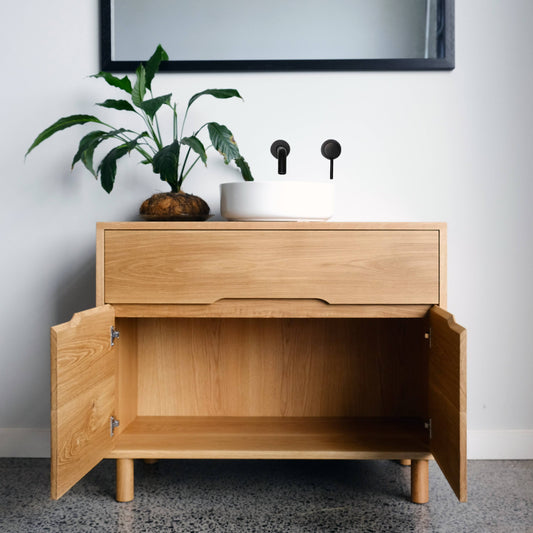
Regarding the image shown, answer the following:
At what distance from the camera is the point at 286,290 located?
1139 mm

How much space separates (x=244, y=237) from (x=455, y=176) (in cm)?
69

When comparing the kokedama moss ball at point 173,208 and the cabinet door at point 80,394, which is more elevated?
the kokedama moss ball at point 173,208

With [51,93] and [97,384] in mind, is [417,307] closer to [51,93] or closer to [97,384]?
[97,384]

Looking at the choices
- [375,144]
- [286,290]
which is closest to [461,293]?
[375,144]

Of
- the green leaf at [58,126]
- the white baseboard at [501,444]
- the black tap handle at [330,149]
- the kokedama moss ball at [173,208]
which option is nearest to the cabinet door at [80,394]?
the kokedama moss ball at [173,208]

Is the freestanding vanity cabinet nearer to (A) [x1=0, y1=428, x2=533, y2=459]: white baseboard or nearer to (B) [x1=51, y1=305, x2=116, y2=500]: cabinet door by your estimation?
(B) [x1=51, y1=305, x2=116, y2=500]: cabinet door

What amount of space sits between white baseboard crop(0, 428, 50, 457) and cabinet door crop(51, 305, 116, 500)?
1.48 feet

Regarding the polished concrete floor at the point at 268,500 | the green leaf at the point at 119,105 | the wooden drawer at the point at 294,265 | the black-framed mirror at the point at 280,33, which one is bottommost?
the polished concrete floor at the point at 268,500

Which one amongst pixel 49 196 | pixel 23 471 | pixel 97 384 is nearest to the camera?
pixel 97 384

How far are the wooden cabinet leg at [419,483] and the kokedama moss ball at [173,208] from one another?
2.52 feet

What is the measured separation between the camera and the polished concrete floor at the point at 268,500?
43.4 inches

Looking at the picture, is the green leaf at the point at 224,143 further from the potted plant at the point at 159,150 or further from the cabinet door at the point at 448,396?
the cabinet door at the point at 448,396

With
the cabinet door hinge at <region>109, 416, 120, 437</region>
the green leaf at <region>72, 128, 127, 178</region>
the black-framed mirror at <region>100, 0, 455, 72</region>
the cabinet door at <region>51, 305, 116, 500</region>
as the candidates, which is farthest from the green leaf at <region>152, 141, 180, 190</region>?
the cabinet door hinge at <region>109, 416, 120, 437</region>

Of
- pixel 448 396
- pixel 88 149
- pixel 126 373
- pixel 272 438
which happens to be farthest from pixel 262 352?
pixel 88 149
